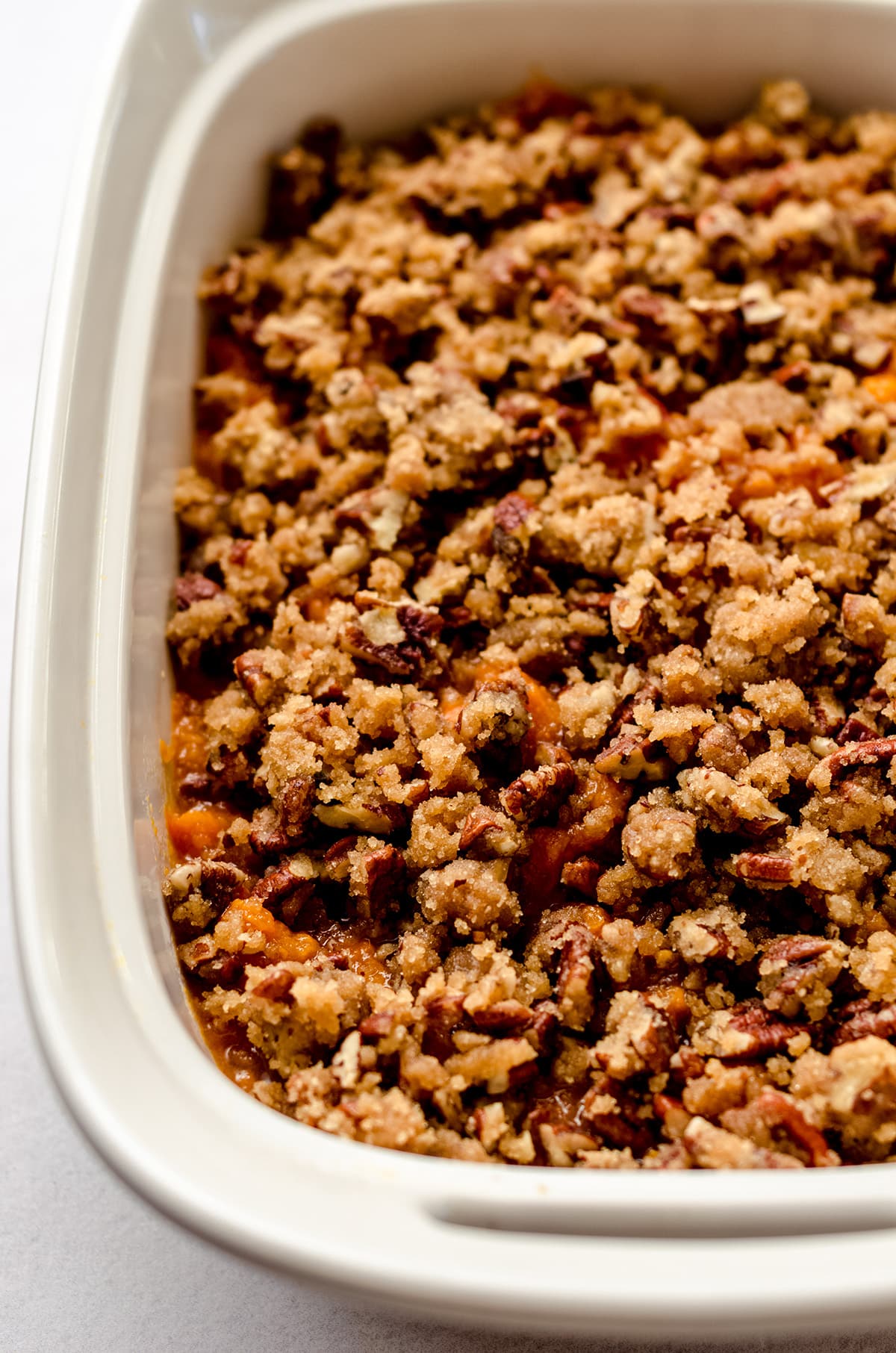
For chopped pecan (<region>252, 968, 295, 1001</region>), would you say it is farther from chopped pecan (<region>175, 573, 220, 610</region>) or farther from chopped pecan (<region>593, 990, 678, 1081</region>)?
chopped pecan (<region>175, 573, 220, 610</region>)

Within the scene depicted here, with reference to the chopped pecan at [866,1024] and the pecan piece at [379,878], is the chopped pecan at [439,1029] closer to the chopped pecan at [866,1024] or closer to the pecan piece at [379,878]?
the pecan piece at [379,878]

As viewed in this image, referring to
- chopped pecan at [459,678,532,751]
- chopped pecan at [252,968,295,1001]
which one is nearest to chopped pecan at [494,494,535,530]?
chopped pecan at [459,678,532,751]

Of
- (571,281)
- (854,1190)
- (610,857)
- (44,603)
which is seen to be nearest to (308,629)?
(44,603)

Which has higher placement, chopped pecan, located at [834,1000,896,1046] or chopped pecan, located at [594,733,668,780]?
chopped pecan, located at [594,733,668,780]

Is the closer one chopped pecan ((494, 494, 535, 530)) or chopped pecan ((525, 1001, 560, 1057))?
chopped pecan ((525, 1001, 560, 1057))

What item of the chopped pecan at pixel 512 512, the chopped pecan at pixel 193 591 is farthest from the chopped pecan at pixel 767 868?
the chopped pecan at pixel 193 591

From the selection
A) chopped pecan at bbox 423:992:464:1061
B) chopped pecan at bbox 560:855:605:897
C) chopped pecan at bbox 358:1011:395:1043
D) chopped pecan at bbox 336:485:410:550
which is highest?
chopped pecan at bbox 336:485:410:550
